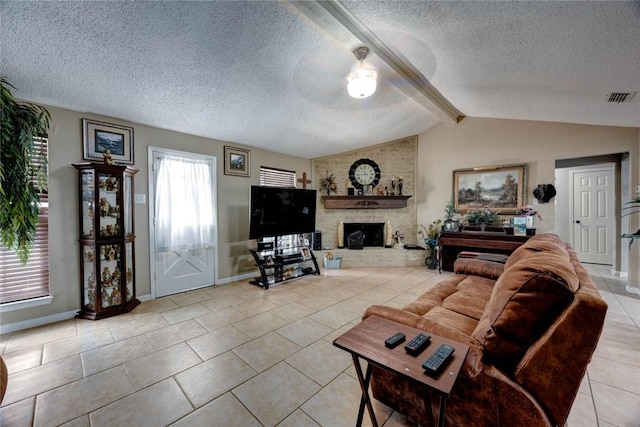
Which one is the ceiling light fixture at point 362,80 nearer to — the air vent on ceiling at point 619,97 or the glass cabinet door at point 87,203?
the air vent on ceiling at point 619,97

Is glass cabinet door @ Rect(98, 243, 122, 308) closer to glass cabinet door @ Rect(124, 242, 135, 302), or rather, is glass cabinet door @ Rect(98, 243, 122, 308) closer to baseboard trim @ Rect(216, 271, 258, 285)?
glass cabinet door @ Rect(124, 242, 135, 302)

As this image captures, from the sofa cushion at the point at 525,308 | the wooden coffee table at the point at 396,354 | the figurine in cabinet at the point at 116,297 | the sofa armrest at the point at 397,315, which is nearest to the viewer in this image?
the wooden coffee table at the point at 396,354

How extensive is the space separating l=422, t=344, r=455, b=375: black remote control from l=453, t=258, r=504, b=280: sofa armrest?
1993 millimetres

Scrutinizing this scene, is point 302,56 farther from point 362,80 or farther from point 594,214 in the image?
point 594,214

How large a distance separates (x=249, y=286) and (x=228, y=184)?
5.60 ft

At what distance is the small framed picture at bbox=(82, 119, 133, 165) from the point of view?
2905 millimetres

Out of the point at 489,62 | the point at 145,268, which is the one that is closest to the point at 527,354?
the point at 489,62

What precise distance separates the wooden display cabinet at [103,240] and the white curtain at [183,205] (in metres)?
0.49

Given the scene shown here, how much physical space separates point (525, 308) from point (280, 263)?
11.2 feet

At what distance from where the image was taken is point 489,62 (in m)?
2.32

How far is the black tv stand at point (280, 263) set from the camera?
12.8ft

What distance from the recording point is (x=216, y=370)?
1923 millimetres

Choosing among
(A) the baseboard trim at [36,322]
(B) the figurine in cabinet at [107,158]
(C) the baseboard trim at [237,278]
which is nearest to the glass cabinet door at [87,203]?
(B) the figurine in cabinet at [107,158]

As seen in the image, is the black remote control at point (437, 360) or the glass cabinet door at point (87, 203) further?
the glass cabinet door at point (87, 203)
